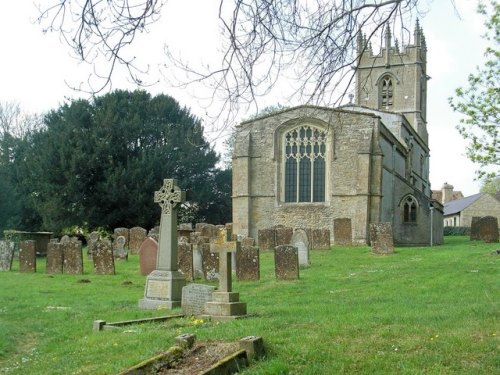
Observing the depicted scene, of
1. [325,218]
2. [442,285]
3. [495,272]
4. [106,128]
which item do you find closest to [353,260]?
[495,272]

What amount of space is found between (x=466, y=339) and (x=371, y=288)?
575cm

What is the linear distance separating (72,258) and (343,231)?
40.2 ft

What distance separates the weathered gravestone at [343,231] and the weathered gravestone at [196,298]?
16.9m

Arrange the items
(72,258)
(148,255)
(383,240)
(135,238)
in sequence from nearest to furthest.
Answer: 1. (148,255)
2. (72,258)
3. (383,240)
4. (135,238)

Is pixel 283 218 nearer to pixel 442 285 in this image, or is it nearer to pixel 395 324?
pixel 442 285

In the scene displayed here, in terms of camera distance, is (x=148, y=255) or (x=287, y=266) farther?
(x=148, y=255)

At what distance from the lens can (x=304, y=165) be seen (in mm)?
29578

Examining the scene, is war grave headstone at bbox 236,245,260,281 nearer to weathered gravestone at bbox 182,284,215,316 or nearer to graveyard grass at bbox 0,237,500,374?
graveyard grass at bbox 0,237,500,374

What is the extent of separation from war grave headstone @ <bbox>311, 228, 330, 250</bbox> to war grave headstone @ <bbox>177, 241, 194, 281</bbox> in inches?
362

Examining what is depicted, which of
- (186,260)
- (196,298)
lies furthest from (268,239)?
(196,298)

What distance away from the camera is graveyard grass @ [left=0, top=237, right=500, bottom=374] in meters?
5.94

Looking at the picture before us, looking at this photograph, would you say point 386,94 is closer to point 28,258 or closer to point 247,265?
point 28,258

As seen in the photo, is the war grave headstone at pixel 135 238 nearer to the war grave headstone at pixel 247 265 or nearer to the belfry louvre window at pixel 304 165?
the belfry louvre window at pixel 304 165

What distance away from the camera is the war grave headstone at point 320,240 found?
76.9ft
